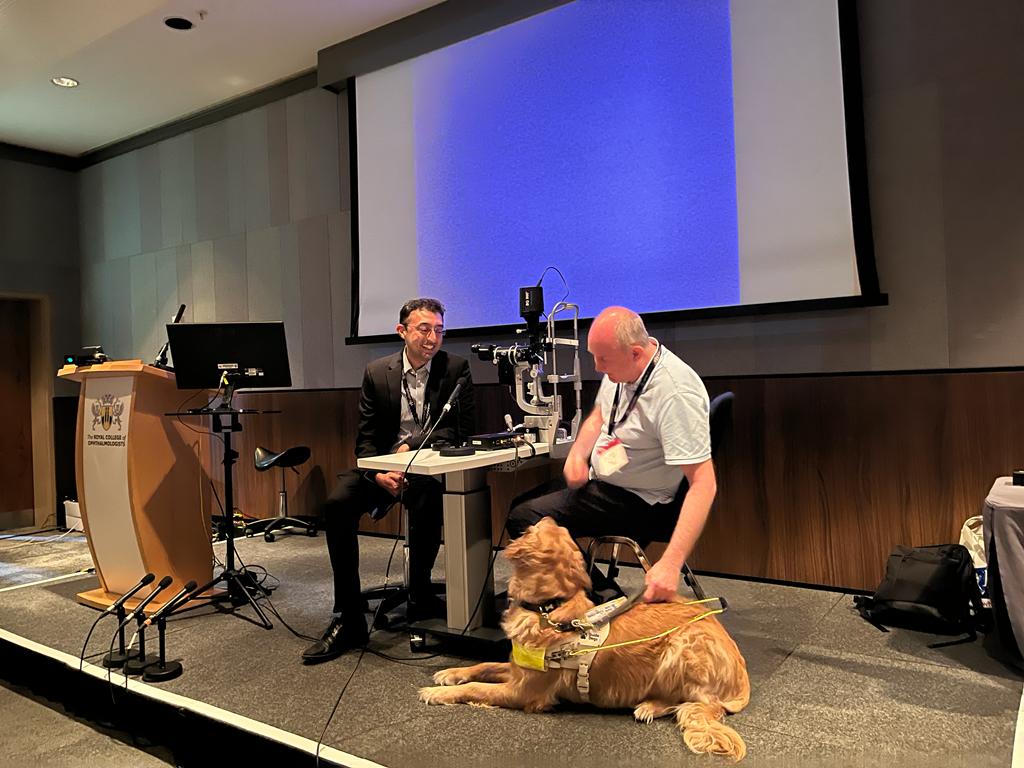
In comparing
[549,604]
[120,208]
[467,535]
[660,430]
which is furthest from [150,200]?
[549,604]

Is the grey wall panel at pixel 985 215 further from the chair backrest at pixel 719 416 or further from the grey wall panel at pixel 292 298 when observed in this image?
the grey wall panel at pixel 292 298

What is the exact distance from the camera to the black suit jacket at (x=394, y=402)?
3.27m

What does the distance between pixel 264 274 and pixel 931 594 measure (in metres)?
4.56

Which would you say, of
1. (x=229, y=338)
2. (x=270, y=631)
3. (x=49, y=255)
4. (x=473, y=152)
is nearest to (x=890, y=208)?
(x=473, y=152)

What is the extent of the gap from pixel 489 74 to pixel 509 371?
2.03m

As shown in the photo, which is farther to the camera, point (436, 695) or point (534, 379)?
point (534, 379)

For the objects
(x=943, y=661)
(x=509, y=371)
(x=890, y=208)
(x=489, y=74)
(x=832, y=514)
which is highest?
(x=489, y=74)

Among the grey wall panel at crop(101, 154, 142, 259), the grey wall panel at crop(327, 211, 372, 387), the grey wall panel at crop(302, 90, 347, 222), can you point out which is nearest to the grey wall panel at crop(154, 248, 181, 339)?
the grey wall panel at crop(101, 154, 142, 259)

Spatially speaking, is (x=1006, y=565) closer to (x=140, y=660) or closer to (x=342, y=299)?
(x=140, y=660)

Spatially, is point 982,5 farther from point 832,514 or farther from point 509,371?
point 509,371

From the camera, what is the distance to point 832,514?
11.0ft

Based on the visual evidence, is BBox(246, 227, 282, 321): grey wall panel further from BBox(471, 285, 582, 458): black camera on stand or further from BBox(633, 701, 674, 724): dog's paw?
BBox(633, 701, 674, 724): dog's paw

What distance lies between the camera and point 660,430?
2383 millimetres

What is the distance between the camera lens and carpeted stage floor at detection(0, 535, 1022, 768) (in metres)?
2.00
